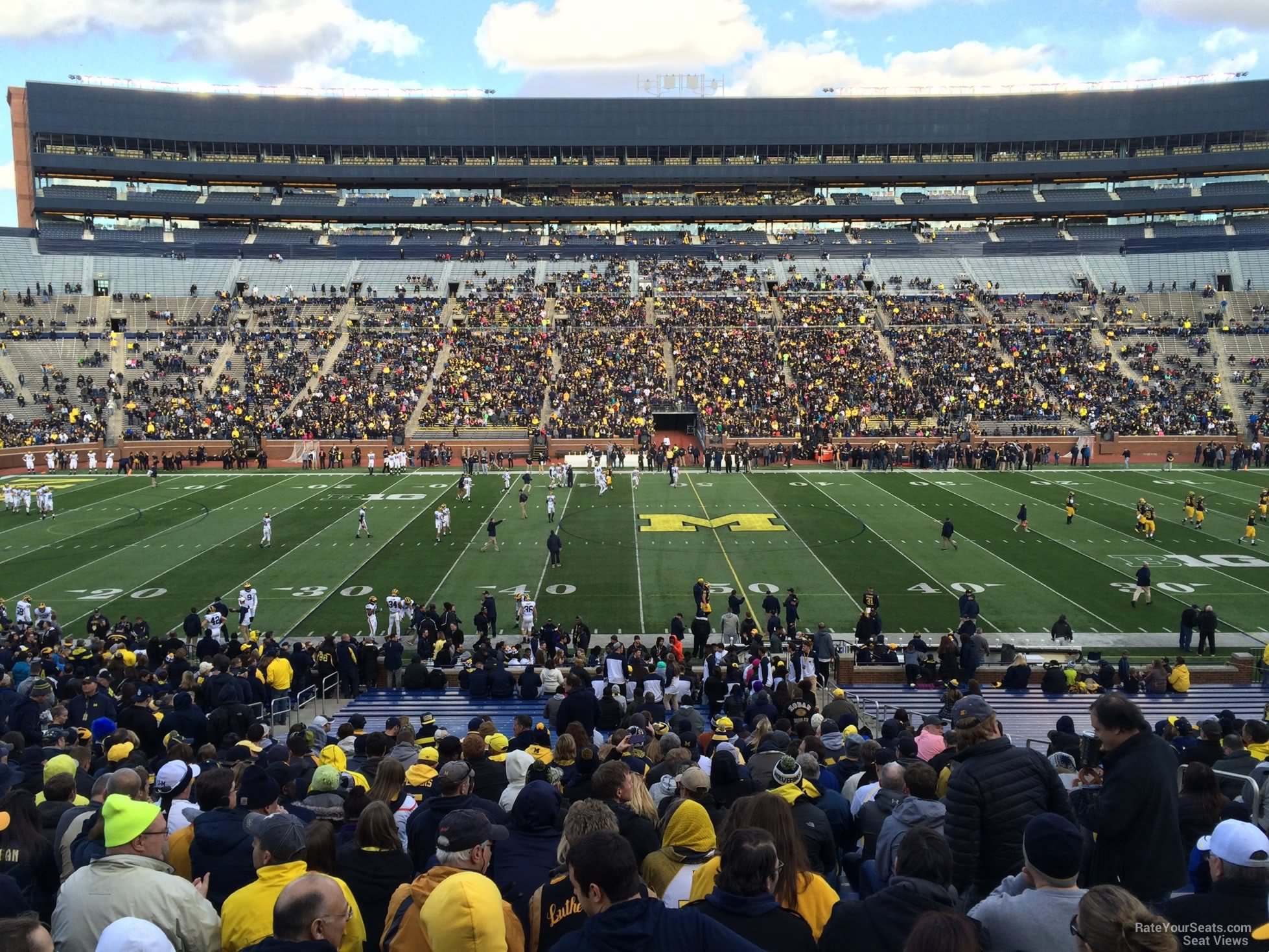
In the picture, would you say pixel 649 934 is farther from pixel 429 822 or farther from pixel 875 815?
pixel 875 815

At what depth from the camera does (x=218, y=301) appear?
6919 cm

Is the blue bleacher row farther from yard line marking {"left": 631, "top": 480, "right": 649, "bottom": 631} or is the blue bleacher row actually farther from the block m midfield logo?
the block m midfield logo

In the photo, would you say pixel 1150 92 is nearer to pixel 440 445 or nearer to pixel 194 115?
pixel 440 445

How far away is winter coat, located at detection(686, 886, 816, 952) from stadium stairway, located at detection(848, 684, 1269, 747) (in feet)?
37.4

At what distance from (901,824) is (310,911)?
350cm

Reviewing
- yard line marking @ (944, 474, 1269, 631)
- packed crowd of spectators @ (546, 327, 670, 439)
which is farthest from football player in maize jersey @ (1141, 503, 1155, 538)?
packed crowd of spectators @ (546, 327, 670, 439)

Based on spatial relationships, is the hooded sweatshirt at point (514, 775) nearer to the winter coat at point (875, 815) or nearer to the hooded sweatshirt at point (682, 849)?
the hooded sweatshirt at point (682, 849)

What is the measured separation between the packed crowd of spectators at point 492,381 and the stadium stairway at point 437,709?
3591 centimetres

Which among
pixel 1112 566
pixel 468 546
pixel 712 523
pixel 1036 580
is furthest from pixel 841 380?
pixel 468 546

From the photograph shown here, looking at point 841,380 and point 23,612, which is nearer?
point 23,612

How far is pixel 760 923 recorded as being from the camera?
4.18 m

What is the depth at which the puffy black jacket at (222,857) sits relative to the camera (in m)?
5.74

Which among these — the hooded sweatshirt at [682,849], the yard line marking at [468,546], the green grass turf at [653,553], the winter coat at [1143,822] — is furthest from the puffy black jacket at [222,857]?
the yard line marking at [468,546]

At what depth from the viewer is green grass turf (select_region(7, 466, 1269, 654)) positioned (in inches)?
975
